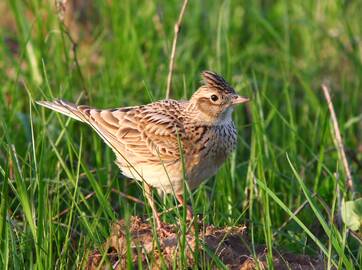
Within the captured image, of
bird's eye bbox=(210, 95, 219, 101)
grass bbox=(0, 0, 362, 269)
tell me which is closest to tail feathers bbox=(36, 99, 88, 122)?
grass bbox=(0, 0, 362, 269)

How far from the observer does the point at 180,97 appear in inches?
269

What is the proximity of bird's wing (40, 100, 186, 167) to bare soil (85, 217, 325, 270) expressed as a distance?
2.63ft

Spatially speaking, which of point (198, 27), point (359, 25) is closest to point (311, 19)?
point (359, 25)

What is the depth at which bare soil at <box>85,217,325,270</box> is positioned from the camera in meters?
4.42

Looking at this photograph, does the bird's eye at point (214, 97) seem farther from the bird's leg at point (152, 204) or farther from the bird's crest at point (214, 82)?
the bird's leg at point (152, 204)

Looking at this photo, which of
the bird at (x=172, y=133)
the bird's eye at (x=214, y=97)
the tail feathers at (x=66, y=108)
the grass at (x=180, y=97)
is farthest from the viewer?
the tail feathers at (x=66, y=108)

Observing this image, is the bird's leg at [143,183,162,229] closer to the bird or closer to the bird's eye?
the bird

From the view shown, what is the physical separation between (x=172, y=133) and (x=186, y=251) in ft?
4.34

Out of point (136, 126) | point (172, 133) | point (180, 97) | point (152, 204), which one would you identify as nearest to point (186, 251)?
point (152, 204)

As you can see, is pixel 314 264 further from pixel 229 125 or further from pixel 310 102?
pixel 310 102

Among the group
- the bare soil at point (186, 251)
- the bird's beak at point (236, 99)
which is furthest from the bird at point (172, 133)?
the bare soil at point (186, 251)

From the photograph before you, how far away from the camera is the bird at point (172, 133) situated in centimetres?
542

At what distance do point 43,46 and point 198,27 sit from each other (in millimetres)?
2050

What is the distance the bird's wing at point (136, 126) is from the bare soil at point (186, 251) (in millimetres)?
801
